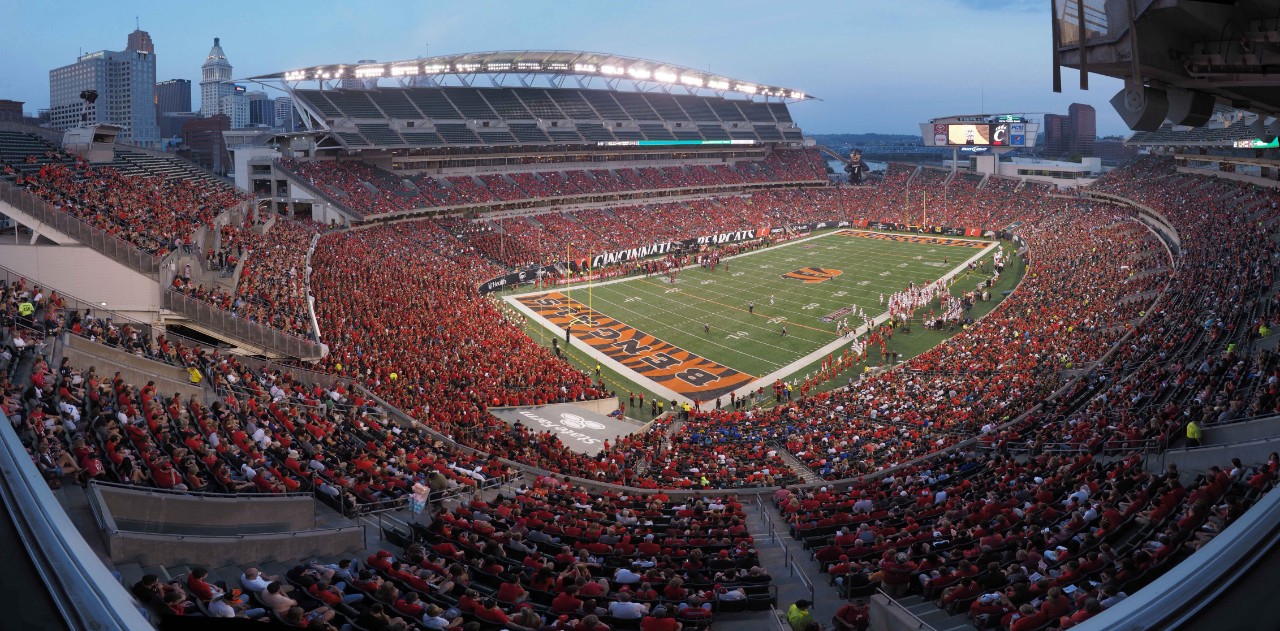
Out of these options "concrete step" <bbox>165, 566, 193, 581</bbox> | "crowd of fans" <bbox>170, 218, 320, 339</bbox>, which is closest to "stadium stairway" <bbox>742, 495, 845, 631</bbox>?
"concrete step" <bbox>165, 566, 193, 581</bbox>

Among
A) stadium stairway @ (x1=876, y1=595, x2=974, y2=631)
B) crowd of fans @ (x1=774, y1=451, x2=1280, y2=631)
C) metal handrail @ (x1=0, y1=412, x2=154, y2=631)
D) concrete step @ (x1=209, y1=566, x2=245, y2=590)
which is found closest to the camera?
metal handrail @ (x1=0, y1=412, x2=154, y2=631)

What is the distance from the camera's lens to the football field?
33.4m

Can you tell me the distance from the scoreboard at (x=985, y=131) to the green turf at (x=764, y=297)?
73.2 ft

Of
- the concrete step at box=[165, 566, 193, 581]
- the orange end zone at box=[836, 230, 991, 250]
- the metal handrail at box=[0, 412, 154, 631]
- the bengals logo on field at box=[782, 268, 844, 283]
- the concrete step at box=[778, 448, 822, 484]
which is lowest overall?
the concrete step at box=[778, 448, 822, 484]

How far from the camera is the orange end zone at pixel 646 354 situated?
103 ft

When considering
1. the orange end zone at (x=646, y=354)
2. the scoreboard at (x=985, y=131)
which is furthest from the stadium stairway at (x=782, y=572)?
the scoreboard at (x=985, y=131)

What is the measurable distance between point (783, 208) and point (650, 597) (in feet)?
229

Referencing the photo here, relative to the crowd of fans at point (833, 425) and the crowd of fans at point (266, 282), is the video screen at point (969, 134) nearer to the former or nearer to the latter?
the crowd of fans at point (833, 425)

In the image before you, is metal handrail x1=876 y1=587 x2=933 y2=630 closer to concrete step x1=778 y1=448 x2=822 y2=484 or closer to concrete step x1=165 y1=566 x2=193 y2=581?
concrete step x1=165 y1=566 x2=193 y2=581

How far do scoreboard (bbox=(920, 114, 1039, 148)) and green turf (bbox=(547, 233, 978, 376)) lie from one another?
2231cm

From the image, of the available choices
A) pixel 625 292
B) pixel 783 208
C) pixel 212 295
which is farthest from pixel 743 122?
pixel 212 295

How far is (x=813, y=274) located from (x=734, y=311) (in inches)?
444

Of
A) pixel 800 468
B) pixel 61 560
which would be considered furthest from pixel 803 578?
pixel 61 560

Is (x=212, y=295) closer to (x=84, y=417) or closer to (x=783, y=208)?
(x=84, y=417)
